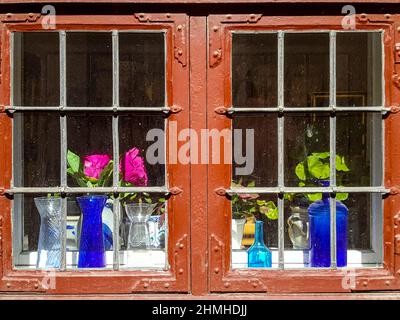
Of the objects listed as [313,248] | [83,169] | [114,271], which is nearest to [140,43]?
[83,169]

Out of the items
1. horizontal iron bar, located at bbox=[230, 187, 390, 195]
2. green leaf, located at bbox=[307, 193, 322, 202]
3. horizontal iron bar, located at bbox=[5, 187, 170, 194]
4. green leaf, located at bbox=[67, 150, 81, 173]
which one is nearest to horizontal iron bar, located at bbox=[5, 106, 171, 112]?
green leaf, located at bbox=[67, 150, 81, 173]

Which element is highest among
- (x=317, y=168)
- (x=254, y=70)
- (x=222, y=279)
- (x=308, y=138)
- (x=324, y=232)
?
(x=254, y=70)

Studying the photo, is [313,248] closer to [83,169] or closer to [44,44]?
[83,169]

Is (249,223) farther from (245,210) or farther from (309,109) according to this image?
(309,109)

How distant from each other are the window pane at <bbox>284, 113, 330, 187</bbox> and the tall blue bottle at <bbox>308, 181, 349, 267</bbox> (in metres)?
0.07

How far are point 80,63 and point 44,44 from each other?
0.14m

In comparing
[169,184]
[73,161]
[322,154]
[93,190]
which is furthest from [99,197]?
[322,154]

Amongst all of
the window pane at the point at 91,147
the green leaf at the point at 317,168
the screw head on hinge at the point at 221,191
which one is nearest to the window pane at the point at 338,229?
the green leaf at the point at 317,168

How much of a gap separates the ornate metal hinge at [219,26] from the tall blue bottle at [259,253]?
64cm

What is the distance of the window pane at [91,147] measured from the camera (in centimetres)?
228

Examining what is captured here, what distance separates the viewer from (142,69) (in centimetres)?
229

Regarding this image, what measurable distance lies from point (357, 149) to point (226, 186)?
524 mm

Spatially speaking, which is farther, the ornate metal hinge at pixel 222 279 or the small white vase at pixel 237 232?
the small white vase at pixel 237 232

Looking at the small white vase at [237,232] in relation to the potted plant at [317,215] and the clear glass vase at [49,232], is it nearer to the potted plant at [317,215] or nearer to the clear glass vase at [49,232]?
the potted plant at [317,215]
